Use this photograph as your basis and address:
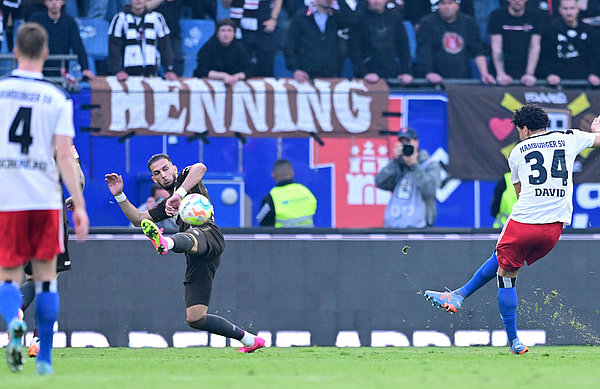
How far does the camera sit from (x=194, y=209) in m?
9.16

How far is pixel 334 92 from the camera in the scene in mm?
13555

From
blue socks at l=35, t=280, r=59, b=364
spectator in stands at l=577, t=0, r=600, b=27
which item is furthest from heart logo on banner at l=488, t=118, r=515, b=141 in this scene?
blue socks at l=35, t=280, r=59, b=364

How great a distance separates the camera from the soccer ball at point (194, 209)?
360 inches

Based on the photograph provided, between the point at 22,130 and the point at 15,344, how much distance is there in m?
1.33

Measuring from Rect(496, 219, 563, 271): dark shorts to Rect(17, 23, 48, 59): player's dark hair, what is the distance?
422 centimetres

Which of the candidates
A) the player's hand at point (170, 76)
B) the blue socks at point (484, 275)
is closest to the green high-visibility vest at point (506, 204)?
→ the blue socks at point (484, 275)

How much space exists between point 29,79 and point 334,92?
7.09m

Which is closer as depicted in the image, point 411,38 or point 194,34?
point 194,34

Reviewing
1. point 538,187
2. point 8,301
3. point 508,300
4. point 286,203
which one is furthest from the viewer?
point 286,203

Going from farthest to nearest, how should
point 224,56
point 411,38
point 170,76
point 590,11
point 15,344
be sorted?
point 411,38 → point 590,11 → point 224,56 → point 170,76 → point 15,344

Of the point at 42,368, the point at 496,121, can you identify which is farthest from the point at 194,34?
the point at 42,368

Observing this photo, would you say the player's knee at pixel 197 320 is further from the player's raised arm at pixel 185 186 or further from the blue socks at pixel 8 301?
the blue socks at pixel 8 301

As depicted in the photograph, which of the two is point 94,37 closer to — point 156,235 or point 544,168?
point 156,235

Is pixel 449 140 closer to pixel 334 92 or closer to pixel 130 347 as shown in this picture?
pixel 334 92
